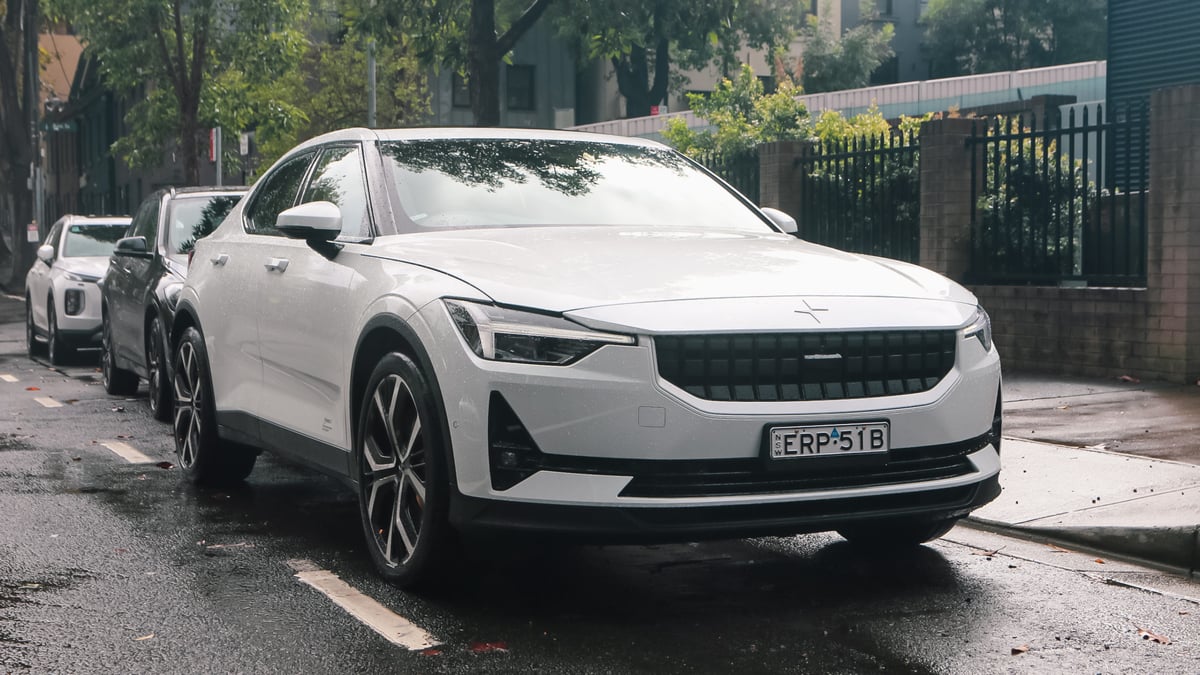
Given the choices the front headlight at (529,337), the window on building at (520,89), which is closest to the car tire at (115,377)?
the front headlight at (529,337)

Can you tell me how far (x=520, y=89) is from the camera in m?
58.5

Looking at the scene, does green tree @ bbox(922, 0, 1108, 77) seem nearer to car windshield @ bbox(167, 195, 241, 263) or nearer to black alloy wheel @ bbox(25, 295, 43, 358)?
black alloy wheel @ bbox(25, 295, 43, 358)

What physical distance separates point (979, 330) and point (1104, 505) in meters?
1.70

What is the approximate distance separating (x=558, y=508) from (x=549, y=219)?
1668 millimetres

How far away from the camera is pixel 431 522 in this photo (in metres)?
5.09

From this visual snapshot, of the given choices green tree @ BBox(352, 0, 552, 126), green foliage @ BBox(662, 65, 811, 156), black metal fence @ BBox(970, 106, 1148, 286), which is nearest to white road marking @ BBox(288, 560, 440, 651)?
black metal fence @ BBox(970, 106, 1148, 286)

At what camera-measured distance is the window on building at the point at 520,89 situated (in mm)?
58250

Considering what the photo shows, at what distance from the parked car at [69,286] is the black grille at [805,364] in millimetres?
12489

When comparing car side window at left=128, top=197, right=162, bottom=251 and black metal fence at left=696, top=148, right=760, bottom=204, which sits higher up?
black metal fence at left=696, top=148, right=760, bottom=204

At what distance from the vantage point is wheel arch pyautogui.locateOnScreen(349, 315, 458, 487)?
4992 mm

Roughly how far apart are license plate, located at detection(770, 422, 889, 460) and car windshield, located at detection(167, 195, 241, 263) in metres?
7.95

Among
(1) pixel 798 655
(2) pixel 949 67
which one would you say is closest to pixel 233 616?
(1) pixel 798 655

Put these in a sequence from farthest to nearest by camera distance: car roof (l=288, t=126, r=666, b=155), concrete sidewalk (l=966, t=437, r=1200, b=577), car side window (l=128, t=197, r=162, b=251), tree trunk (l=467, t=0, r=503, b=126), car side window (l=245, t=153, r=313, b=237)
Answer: tree trunk (l=467, t=0, r=503, b=126) < car side window (l=128, t=197, r=162, b=251) < car side window (l=245, t=153, r=313, b=237) < car roof (l=288, t=126, r=666, b=155) < concrete sidewalk (l=966, t=437, r=1200, b=577)

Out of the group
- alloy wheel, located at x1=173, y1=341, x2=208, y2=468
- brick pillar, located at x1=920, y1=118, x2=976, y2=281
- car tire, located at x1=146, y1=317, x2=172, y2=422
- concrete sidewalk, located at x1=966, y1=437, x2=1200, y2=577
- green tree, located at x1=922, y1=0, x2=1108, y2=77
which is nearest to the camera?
concrete sidewalk, located at x1=966, y1=437, x2=1200, y2=577
